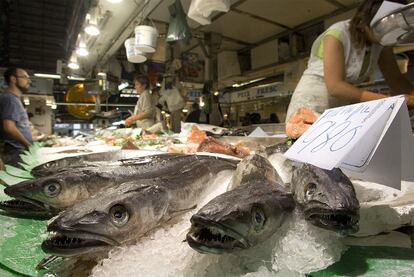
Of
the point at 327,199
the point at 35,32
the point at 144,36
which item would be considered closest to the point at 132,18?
the point at 144,36

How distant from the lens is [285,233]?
2.82 feet

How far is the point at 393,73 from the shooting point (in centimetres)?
280

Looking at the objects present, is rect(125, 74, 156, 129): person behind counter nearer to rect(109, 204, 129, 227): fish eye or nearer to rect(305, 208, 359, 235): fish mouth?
rect(109, 204, 129, 227): fish eye

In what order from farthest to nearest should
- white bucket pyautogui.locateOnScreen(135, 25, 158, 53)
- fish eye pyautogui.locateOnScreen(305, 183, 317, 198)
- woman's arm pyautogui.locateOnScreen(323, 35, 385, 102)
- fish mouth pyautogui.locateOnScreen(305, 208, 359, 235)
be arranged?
white bucket pyautogui.locateOnScreen(135, 25, 158, 53)
woman's arm pyautogui.locateOnScreen(323, 35, 385, 102)
fish eye pyautogui.locateOnScreen(305, 183, 317, 198)
fish mouth pyautogui.locateOnScreen(305, 208, 359, 235)

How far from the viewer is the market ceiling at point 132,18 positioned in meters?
6.10

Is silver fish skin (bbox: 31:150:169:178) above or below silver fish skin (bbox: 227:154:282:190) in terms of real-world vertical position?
below

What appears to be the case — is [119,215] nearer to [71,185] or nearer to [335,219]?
[71,185]

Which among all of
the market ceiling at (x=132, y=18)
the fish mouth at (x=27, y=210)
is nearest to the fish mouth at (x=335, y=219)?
the fish mouth at (x=27, y=210)

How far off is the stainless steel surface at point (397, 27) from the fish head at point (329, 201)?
46.4 inches

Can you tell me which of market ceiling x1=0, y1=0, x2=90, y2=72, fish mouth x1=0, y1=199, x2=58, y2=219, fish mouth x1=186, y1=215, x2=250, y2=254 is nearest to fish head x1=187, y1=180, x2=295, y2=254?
fish mouth x1=186, y1=215, x2=250, y2=254

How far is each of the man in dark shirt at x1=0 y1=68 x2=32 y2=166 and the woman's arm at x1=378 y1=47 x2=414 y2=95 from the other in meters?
5.14

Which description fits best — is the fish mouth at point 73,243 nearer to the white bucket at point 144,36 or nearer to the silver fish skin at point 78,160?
the silver fish skin at point 78,160

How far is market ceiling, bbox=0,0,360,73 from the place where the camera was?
6.10 m

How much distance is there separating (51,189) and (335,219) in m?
0.98
